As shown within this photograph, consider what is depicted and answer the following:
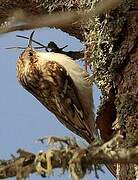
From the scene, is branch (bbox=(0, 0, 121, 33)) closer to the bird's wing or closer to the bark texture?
the bark texture

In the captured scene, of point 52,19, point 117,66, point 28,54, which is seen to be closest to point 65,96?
point 28,54

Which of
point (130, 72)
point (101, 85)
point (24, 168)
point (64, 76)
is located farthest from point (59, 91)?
point (24, 168)

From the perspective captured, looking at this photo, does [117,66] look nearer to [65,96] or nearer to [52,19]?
[65,96]

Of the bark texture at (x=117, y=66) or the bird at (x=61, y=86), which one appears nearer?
the bark texture at (x=117, y=66)

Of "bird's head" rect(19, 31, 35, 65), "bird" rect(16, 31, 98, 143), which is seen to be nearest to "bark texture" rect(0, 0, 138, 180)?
"bird" rect(16, 31, 98, 143)

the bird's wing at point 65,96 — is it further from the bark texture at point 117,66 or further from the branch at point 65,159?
the branch at point 65,159

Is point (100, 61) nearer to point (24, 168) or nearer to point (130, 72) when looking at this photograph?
point (130, 72)

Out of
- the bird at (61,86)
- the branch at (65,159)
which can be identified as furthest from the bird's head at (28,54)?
the branch at (65,159)
